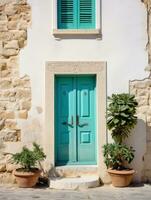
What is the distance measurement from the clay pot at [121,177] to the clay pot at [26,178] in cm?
159

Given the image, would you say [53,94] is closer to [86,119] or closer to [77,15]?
[86,119]

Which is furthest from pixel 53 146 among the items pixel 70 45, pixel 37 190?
pixel 70 45

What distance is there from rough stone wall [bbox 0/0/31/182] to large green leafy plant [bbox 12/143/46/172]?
0.42 m

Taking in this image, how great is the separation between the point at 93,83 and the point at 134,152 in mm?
1800

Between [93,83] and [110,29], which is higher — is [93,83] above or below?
below

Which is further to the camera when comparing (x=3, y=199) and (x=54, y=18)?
(x=54, y=18)

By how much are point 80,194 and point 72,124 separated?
1739 mm

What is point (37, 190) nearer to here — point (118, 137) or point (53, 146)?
point (53, 146)

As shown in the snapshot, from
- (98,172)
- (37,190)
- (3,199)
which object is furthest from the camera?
(98,172)

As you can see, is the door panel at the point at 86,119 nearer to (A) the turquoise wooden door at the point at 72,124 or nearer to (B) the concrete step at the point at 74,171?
(A) the turquoise wooden door at the point at 72,124

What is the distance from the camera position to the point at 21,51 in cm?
878

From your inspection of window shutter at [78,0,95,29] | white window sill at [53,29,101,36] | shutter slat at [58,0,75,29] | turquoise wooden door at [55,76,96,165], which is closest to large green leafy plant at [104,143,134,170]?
turquoise wooden door at [55,76,96,165]

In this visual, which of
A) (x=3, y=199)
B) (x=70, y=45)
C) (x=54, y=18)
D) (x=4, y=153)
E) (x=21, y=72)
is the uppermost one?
(x=54, y=18)

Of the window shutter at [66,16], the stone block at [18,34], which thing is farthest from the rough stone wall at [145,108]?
the stone block at [18,34]
